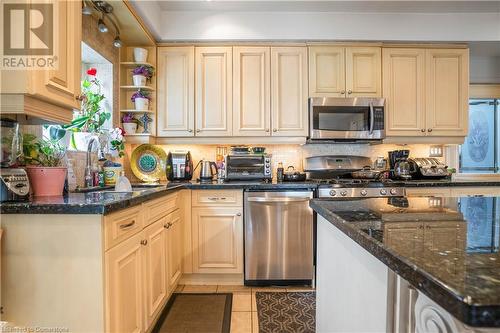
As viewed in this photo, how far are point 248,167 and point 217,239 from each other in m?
0.75

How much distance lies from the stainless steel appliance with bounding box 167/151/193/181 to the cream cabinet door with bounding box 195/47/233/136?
0.94 feet

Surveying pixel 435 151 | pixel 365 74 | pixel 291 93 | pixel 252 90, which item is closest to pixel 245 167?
pixel 252 90

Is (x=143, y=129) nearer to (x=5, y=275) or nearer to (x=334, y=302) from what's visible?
(x=5, y=275)

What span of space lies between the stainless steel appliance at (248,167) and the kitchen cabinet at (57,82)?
1530 millimetres

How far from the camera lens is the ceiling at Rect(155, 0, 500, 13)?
2.78 metres

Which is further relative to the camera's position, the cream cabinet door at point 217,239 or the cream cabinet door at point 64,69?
the cream cabinet door at point 217,239

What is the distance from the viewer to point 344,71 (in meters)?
3.00

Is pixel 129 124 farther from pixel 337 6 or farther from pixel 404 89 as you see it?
pixel 404 89

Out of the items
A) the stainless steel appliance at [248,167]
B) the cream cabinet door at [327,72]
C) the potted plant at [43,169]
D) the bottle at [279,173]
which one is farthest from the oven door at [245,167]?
the potted plant at [43,169]

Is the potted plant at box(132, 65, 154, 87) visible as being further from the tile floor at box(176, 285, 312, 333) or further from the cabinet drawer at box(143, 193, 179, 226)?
the tile floor at box(176, 285, 312, 333)

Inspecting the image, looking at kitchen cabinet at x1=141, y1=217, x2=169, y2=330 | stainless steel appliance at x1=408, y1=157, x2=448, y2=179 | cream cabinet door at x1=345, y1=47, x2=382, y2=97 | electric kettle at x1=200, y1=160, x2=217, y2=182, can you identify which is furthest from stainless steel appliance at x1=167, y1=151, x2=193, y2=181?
stainless steel appliance at x1=408, y1=157, x2=448, y2=179

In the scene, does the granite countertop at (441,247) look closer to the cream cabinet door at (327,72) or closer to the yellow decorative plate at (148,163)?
the cream cabinet door at (327,72)

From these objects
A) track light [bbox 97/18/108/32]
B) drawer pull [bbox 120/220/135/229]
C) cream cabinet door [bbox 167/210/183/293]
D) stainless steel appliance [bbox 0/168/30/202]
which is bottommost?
cream cabinet door [bbox 167/210/183/293]

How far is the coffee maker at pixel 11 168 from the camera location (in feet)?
4.28
